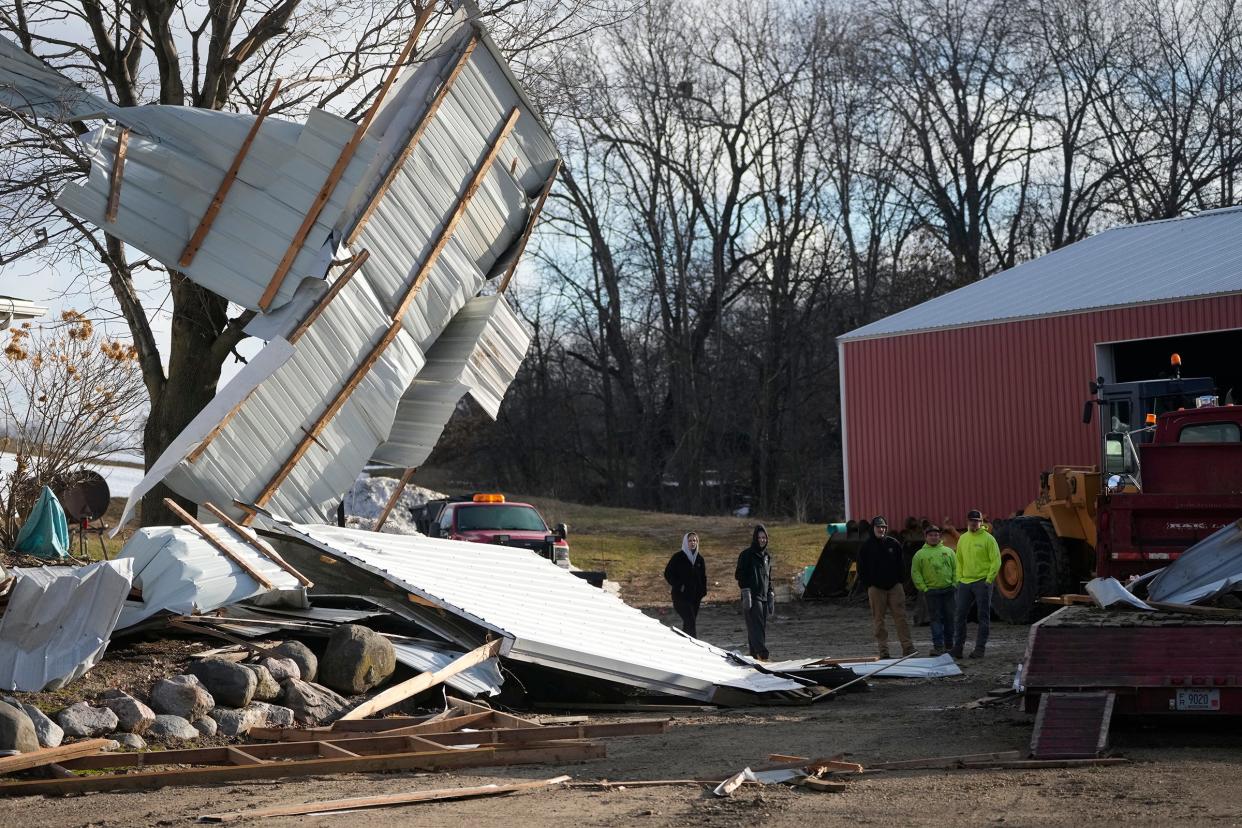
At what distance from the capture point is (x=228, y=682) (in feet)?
36.9

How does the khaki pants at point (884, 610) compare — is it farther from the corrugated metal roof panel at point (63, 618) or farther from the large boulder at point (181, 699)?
the corrugated metal roof panel at point (63, 618)

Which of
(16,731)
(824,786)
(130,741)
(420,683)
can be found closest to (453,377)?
(420,683)

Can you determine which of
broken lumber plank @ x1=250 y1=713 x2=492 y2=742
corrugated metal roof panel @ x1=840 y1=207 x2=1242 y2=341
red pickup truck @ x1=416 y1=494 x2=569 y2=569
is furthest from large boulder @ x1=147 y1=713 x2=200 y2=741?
corrugated metal roof panel @ x1=840 y1=207 x2=1242 y2=341

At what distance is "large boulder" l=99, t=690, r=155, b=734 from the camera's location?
34.3ft

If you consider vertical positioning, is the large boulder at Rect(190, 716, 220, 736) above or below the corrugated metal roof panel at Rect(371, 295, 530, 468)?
below

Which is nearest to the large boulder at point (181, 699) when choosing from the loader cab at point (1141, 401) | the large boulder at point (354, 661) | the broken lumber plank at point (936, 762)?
the large boulder at point (354, 661)

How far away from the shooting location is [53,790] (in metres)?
8.98

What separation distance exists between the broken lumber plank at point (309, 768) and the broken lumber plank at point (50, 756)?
0.15 meters

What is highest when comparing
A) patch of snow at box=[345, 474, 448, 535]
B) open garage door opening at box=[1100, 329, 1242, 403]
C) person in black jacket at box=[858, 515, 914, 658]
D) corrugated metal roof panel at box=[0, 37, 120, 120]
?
corrugated metal roof panel at box=[0, 37, 120, 120]

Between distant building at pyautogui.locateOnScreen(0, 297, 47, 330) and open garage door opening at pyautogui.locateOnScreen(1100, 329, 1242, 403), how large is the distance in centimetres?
1717

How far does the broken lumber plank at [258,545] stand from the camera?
1345 cm

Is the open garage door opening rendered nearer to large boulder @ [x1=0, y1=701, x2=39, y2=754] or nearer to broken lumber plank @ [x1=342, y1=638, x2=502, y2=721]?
broken lumber plank @ [x1=342, y1=638, x2=502, y2=721]

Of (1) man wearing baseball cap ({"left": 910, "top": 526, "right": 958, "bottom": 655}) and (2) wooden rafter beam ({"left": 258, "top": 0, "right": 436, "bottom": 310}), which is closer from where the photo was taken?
(2) wooden rafter beam ({"left": 258, "top": 0, "right": 436, "bottom": 310})

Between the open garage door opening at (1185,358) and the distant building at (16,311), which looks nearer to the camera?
the distant building at (16,311)
